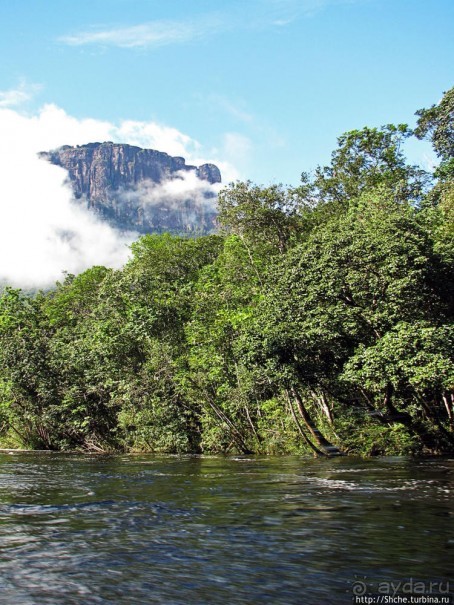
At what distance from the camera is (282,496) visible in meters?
15.4

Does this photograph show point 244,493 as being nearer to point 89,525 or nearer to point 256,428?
point 89,525

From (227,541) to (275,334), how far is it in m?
15.6

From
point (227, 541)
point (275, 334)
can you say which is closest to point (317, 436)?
point (275, 334)

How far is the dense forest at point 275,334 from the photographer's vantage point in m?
23.6

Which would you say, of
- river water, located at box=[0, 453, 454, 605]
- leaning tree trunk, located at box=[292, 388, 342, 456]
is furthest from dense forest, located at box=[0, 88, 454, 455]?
river water, located at box=[0, 453, 454, 605]

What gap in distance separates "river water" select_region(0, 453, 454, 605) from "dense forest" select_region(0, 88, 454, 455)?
279 inches

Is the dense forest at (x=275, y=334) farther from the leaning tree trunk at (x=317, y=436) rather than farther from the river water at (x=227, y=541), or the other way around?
the river water at (x=227, y=541)

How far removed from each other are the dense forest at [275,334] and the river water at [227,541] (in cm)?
709

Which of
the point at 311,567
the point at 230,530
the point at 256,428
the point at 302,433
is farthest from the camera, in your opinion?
the point at 256,428

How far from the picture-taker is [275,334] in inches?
989

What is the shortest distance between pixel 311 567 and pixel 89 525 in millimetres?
5598

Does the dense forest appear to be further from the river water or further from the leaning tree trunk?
the river water

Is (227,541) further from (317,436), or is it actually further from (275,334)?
(317,436)

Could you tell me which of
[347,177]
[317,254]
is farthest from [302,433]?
[347,177]
